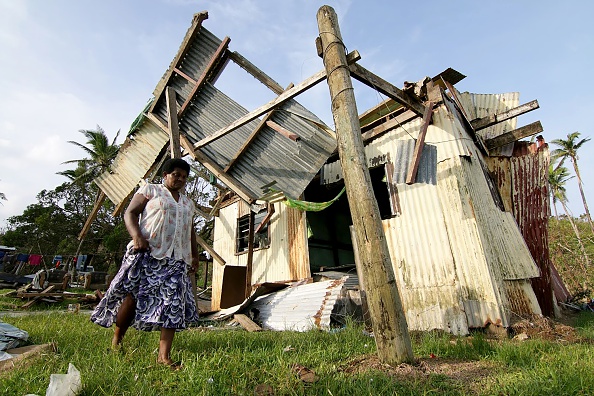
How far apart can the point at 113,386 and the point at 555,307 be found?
28.3ft

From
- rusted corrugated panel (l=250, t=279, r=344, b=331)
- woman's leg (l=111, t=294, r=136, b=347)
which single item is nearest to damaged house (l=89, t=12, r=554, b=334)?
rusted corrugated panel (l=250, t=279, r=344, b=331)

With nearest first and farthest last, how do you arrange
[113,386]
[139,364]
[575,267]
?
[113,386]
[139,364]
[575,267]

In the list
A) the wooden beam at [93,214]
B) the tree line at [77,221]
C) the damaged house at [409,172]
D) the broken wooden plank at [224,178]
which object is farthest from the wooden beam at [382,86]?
the tree line at [77,221]

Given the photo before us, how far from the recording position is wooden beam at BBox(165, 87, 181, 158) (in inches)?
241

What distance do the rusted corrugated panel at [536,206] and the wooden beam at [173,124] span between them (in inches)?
276

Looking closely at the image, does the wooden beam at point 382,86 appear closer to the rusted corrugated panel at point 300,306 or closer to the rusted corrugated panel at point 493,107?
the rusted corrugated panel at point 493,107

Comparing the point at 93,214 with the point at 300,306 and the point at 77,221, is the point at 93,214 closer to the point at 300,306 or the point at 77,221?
the point at 300,306

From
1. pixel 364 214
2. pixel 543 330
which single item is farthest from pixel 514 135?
pixel 364 214

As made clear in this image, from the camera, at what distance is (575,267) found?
54.0 feet

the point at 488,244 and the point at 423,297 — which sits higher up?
the point at 488,244

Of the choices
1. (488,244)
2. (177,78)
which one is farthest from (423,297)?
(177,78)

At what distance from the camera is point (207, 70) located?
669 cm

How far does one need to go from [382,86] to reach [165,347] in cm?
425

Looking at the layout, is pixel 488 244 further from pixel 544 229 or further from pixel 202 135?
pixel 202 135
